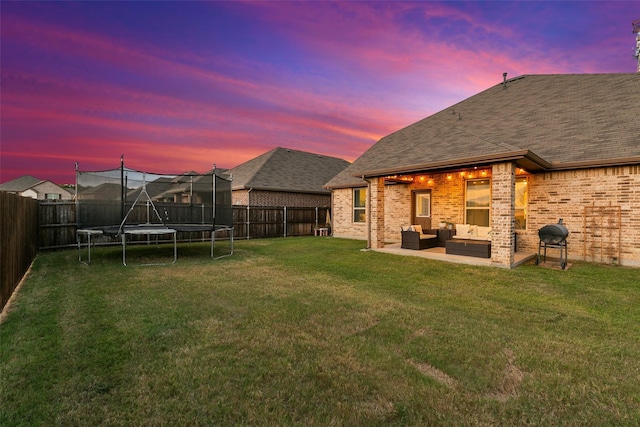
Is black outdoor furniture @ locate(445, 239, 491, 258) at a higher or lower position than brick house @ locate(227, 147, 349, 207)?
lower

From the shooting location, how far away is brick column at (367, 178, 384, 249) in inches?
394

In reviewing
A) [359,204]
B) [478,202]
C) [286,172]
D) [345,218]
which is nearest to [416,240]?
[478,202]

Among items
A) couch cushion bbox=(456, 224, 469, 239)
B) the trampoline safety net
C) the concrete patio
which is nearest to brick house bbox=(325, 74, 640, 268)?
the concrete patio

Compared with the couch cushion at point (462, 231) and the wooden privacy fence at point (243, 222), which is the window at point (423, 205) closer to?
the couch cushion at point (462, 231)

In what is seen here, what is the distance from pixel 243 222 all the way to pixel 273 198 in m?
3.10

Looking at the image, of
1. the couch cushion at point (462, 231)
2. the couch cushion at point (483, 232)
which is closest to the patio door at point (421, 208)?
the couch cushion at point (462, 231)

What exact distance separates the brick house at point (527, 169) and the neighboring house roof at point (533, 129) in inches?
1.1

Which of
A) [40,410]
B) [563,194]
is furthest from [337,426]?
[563,194]

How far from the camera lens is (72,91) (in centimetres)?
952

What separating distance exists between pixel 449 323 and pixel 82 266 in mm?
8272

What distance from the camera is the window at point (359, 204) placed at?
561 inches

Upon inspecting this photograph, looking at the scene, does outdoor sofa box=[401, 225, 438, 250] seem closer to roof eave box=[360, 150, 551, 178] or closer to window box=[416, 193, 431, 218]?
window box=[416, 193, 431, 218]

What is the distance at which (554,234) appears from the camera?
7113 mm

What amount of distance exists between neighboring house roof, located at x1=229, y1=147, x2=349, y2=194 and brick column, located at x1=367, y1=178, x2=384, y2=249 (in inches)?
312
